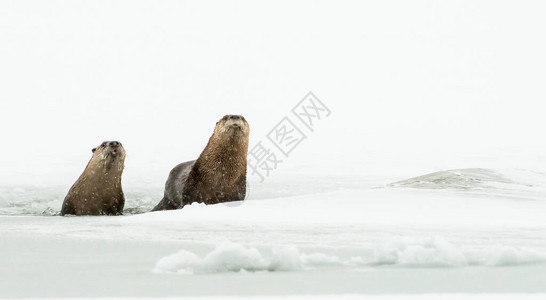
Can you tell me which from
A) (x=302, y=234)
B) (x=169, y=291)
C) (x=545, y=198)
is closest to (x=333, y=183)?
(x=545, y=198)

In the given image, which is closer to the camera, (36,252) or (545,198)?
(36,252)

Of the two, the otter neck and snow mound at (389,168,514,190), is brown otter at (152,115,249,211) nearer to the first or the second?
the otter neck

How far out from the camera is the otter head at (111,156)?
7.91m

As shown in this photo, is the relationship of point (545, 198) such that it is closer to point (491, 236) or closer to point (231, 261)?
point (491, 236)

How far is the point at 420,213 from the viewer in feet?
18.7

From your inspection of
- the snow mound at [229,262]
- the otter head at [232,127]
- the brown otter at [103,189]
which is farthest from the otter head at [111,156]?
the snow mound at [229,262]

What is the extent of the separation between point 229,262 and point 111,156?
15.9 ft

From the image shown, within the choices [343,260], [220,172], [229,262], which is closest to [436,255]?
[343,260]

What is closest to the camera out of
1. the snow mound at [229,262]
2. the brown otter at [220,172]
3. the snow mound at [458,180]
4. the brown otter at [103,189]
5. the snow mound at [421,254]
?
the snow mound at [229,262]

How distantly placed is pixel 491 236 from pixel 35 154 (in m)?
11.9

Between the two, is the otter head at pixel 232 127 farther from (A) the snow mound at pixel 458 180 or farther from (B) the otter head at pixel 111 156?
(A) the snow mound at pixel 458 180

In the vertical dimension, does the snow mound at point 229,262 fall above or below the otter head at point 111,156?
below

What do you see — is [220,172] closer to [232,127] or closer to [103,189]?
[232,127]

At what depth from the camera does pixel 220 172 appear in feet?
25.0
